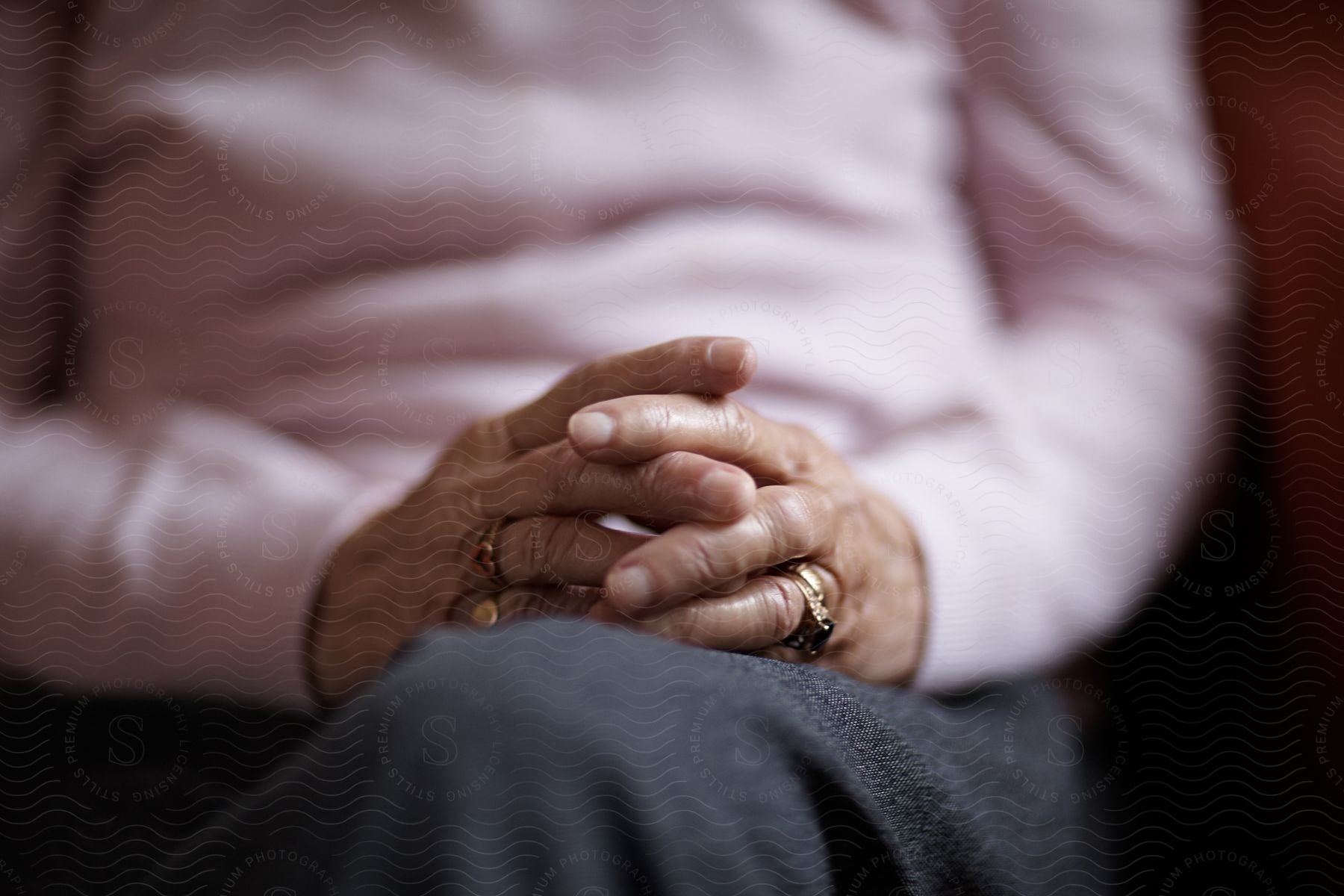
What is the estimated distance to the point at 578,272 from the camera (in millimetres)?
431

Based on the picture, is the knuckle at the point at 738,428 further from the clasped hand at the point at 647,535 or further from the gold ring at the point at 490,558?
the gold ring at the point at 490,558

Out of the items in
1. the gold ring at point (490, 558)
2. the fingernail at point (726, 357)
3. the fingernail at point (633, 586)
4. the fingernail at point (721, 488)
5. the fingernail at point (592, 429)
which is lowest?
the gold ring at point (490, 558)

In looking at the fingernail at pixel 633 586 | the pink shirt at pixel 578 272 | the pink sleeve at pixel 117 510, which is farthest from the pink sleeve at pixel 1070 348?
the pink sleeve at pixel 117 510

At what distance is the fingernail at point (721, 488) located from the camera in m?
0.36

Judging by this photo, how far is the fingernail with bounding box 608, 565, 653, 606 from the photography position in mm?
366

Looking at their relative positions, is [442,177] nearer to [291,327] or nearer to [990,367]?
[291,327]

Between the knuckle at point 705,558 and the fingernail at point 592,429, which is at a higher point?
the fingernail at point 592,429

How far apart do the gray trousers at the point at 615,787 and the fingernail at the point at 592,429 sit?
0.25ft

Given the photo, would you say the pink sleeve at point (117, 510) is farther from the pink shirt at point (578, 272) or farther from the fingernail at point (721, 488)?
the fingernail at point (721, 488)

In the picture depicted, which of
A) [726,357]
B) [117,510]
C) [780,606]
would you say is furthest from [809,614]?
[117,510]

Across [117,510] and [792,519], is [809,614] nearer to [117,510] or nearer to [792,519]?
[792,519]

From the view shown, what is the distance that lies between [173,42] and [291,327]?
0.16 meters

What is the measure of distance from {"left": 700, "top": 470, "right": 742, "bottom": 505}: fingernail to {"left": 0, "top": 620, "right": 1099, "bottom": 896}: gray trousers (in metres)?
0.06

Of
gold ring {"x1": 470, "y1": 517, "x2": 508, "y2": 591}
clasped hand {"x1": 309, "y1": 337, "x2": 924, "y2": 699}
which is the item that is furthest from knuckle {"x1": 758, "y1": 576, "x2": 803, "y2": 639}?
gold ring {"x1": 470, "y1": 517, "x2": 508, "y2": 591}
